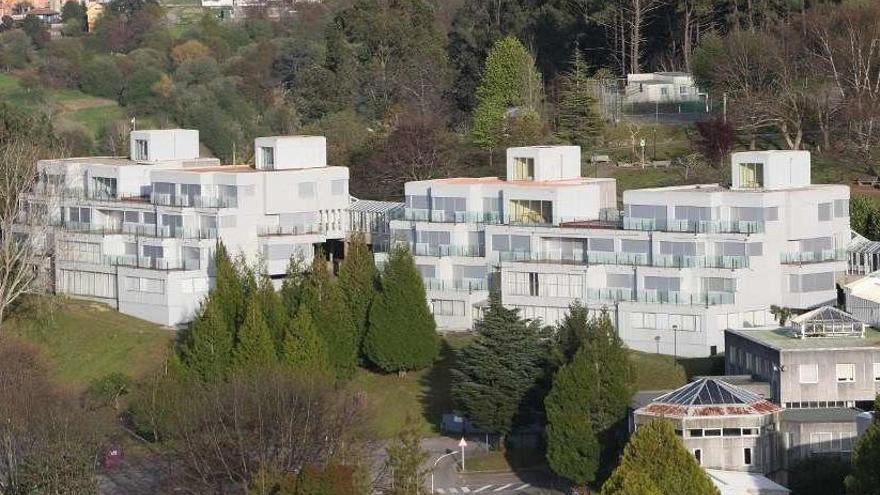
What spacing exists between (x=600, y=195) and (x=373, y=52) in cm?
4695

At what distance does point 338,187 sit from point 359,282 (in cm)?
985

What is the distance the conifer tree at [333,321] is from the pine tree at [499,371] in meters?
5.55

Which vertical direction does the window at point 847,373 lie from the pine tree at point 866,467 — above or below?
above

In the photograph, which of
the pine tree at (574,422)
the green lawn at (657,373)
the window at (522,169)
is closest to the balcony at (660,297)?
the green lawn at (657,373)

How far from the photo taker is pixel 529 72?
112125 mm

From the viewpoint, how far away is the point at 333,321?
3155 inches

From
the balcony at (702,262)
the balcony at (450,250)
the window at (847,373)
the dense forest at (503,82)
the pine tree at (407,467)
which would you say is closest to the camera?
the pine tree at (407,467)

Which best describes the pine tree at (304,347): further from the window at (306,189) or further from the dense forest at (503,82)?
the dense forest at (503,82)

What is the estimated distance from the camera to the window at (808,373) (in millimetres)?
70188

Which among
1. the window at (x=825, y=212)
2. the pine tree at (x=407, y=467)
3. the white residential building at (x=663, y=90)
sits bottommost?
the pine tree at (x=407, y=467)

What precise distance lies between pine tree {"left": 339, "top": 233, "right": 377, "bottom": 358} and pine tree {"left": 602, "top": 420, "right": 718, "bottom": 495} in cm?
1866

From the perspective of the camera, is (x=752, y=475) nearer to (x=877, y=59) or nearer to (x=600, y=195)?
(x=600, y=195)

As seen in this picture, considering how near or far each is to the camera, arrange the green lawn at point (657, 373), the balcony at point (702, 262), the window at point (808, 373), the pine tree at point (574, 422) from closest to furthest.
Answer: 1. the pine tree at point (574, 422)
2. the window at point (808, 373)
3. the green lawn at point (657, 373)
4. the balcony at point (702, 262)

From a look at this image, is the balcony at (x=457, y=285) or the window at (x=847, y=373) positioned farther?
the balcony at (x=457, y=285)
